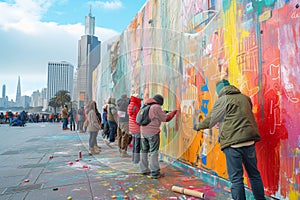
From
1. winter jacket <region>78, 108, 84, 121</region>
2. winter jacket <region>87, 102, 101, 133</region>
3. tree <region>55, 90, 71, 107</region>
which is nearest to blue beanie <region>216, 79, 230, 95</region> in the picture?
winter jacket <region>87, 102, 101, 133</region>

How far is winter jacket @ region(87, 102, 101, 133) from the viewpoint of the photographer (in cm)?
615

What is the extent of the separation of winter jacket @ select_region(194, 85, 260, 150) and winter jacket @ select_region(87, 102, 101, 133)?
411cm

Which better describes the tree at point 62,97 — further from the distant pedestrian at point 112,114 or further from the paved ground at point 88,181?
the paved ground at point 88,181

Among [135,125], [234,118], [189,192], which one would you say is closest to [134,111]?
[135,125]

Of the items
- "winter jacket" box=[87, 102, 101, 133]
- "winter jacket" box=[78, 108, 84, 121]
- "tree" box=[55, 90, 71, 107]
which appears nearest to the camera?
"winter jacket" box=[87, 102, 101, 133]

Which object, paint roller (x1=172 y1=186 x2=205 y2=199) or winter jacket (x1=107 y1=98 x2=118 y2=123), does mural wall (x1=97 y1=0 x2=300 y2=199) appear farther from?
winter jacket (x1=107 y1=98 x2=118 y2=123)

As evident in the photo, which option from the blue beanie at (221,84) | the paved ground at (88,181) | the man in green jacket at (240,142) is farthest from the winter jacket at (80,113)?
the man in green jacket at (240,142)

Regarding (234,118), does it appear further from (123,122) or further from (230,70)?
(123,122)

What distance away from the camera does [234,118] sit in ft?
8.35

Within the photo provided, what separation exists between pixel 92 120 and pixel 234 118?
4.41 m

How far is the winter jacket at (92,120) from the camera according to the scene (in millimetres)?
6152

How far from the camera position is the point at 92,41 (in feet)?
17.0

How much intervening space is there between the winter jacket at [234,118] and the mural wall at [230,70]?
351 millimetres

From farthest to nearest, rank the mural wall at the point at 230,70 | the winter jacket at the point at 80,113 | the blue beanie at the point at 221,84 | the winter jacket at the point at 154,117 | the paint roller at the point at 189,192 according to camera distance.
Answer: the winter jacket at the point at 80,113 < the winter jacket at the point at 154,117 < the blue beanie at the point at 221,84 < the paint roller at the point at 189,192 < the mural wall at the point at 230,70
